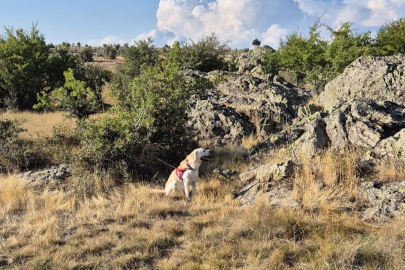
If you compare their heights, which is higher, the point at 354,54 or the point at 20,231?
the point at 354,54

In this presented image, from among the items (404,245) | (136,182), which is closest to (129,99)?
(136,182)

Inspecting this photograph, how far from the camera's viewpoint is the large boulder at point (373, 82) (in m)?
7.81

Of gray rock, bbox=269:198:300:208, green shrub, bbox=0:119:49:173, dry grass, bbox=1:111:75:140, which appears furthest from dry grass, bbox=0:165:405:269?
dry grass, bbox=1:111:75:140

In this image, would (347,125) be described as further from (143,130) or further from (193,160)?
(143,130)

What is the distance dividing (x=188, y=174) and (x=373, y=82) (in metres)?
6.99

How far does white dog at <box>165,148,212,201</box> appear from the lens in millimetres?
5207

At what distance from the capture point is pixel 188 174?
204 inches

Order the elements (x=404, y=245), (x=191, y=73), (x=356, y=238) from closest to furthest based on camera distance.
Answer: (x=404, y=245), (x=356, y=238), (x=191, y=73)

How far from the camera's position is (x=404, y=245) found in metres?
3.18

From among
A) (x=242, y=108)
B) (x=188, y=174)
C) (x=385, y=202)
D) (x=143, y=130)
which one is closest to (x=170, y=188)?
(x=188, y=174)

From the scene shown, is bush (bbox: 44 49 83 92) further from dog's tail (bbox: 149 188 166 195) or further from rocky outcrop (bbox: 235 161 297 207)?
rocky outcrop (bbox: 235 161 297 207)

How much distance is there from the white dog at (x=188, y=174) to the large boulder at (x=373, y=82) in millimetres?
4291

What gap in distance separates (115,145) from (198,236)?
3.08m

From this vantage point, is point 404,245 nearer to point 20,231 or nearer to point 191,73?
point 20,231
